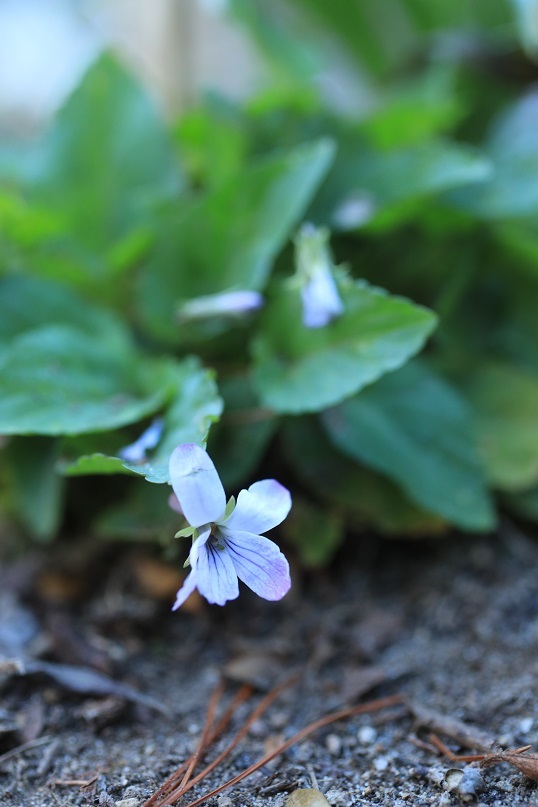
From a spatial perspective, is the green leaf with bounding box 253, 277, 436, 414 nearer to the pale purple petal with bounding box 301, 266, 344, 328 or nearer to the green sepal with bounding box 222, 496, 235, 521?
the pale purple petal with bounding box 301, 266, 344, 328

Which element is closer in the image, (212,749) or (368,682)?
(212,749)

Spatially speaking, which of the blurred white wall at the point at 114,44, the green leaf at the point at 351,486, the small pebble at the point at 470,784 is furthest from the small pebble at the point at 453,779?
the blurred white wall at the point at 114,44

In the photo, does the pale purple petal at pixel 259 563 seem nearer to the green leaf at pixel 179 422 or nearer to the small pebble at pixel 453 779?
the green leaf at pixel 179 422

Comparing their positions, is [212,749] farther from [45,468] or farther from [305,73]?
[305,73]

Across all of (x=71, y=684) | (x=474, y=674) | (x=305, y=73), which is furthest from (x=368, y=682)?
(x=305, y=73)

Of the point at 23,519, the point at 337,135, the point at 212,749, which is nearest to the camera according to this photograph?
the point at 212,749

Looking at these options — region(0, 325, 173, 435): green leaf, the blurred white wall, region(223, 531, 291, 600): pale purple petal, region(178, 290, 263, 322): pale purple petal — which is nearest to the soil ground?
region(223, 531, 291, 600): pale purple petal
